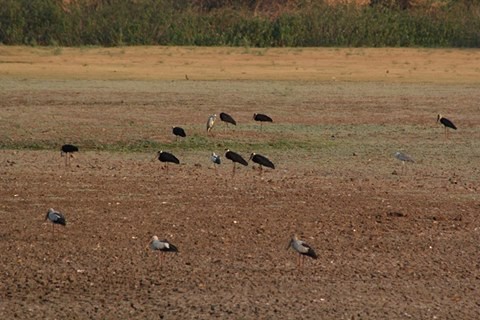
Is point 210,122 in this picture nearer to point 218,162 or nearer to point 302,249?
point 218,162

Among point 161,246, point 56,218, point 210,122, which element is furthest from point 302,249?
point 210,122

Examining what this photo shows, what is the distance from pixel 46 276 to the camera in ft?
35.3

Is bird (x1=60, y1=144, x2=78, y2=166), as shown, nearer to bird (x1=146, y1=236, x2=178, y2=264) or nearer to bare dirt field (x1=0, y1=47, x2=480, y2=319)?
bare dirt field (x1=0, y1=47, x2=480, y2=319)

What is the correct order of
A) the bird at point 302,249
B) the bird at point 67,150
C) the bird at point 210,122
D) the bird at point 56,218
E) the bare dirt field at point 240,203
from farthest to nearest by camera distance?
the bird at point 210,122
the bird at point 67,150
the bird at point 56,218
the bird at point 302,249
the bare dirt field at point 240,203

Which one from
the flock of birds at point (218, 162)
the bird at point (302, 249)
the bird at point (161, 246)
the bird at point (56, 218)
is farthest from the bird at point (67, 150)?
the bird at point (302, 249)

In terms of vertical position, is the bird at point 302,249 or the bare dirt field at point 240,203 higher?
the bird at point 302,249

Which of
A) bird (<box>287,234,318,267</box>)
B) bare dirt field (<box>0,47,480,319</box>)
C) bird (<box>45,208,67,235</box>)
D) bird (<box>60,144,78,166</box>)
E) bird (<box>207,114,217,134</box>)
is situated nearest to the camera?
bare dirt field (<box>0,47,480,319</box>)

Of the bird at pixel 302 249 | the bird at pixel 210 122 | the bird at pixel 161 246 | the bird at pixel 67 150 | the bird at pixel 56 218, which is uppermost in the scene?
the bird at pixel 302 249

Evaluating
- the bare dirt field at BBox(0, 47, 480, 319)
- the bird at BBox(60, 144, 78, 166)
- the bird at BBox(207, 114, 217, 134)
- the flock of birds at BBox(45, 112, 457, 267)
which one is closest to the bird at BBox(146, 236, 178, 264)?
the flock of birds at BBox(45, 112, 457, 267)

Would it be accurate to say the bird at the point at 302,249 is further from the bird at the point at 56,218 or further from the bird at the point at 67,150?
the bird at the point at 67,150

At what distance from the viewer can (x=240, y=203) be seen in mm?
14172

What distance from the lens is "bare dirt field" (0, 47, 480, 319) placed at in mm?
10281

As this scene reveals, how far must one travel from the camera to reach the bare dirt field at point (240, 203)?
1028 cm

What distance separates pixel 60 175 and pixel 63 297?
5.94 meters
